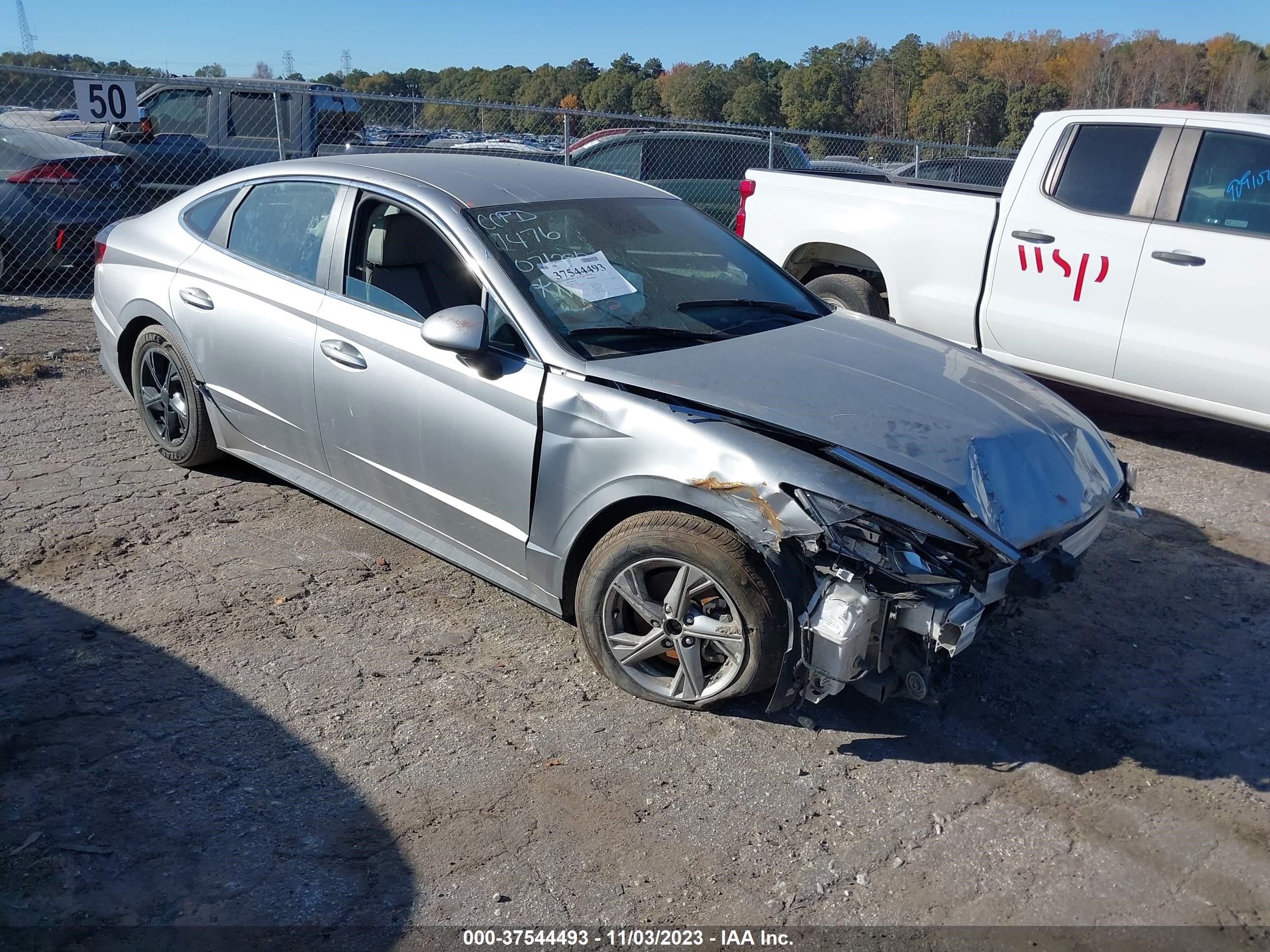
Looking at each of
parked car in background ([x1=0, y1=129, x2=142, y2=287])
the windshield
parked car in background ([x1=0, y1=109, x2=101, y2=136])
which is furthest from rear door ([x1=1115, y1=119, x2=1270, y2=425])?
parked car in background ([x1=0, y1=109, x2=101, y2=136])

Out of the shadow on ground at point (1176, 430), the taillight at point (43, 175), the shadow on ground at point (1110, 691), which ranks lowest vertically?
the shadow on ground at point (1110, 691)

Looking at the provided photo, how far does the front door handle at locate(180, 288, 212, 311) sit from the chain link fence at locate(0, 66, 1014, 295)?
8.89ft

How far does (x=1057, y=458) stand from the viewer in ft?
11.8

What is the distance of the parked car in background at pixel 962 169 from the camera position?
15320 millimetres

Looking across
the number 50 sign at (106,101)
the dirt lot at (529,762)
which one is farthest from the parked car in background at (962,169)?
the dirt lot at (529,762)

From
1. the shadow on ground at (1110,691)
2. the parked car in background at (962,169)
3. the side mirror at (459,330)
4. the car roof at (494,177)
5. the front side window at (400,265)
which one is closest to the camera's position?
the shadow on ground at (1110,691)

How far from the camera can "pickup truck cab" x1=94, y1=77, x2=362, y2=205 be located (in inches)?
480

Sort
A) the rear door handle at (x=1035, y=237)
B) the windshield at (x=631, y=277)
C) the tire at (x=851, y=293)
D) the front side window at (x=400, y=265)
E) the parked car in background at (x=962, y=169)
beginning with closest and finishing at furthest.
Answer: the windshield at (x=631, y=277), the front side window at (x=400, y=265), the rear door handle at (x=1035, y=237), the tire at (x=851, y=293), the parked car in background at (x=962, y=169)

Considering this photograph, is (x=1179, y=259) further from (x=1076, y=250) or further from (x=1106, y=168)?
(x=1106, y=168)

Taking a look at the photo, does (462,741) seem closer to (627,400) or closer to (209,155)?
(627,400)

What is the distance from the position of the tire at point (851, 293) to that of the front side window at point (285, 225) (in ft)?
11.8

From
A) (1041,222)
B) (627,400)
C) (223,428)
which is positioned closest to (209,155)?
(223,428)

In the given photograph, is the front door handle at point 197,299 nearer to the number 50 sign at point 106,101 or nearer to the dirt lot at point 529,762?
the dirt lot at point 529,762

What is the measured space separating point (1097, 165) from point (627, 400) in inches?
169
